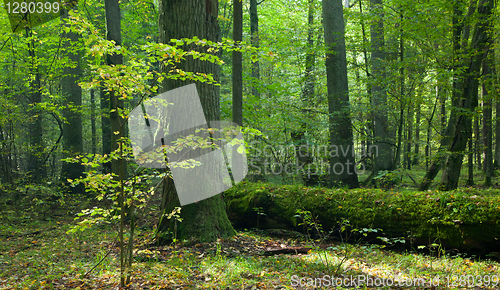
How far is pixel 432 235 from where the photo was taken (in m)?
4.76

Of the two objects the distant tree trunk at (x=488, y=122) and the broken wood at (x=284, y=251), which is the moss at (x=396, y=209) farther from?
the distant tree trunk at (x=488, y=122)

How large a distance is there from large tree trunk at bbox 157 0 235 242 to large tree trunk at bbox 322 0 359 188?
173 inches

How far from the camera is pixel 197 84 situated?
5.35 metres

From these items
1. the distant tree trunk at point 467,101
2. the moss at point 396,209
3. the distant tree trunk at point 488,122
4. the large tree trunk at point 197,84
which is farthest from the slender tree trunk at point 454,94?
the large tree trunk at point 197,84

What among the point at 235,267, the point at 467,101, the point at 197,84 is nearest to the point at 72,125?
the point at 197,84

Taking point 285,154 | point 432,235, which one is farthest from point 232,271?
point 285,154

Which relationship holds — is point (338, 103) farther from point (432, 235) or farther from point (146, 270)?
point (146, 270)

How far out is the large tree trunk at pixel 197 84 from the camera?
512cm

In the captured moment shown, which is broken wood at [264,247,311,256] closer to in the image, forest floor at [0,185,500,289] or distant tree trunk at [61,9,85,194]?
forest floor at [0,185,500,289]

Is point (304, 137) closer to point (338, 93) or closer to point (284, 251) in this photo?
point (338, 93)

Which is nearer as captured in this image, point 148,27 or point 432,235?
point 432,235

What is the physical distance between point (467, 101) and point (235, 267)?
6431mm

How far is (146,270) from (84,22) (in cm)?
327

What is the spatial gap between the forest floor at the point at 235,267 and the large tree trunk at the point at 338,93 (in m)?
3.20
